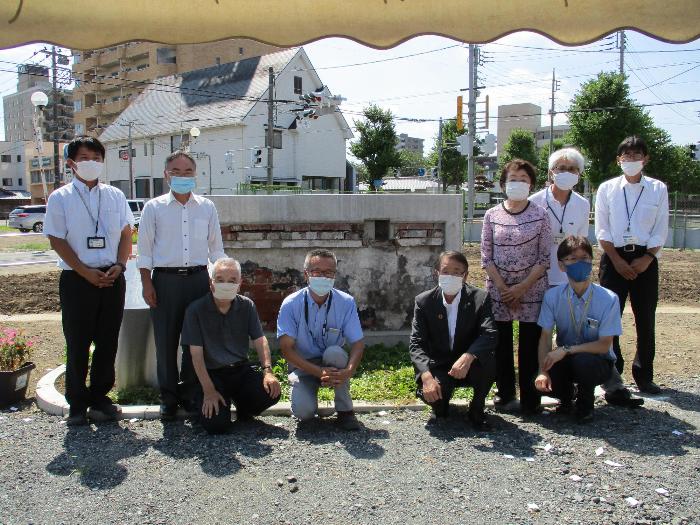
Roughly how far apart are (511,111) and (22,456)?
97113 millimetres

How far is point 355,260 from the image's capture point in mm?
6773

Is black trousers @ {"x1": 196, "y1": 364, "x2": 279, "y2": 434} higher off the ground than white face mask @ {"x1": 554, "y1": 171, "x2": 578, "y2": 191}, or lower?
lower

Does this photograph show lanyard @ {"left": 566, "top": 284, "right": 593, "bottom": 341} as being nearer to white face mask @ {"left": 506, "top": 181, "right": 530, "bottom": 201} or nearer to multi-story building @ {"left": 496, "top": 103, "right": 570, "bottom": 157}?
white face mask @ {"left": 506, "top": 181, "right": 530, "bottom": 201}

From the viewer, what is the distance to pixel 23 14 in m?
2.38

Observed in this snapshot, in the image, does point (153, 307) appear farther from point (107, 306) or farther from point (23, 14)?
point (23, 14)

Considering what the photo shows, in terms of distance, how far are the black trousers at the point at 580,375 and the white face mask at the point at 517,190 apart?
4.07 ft

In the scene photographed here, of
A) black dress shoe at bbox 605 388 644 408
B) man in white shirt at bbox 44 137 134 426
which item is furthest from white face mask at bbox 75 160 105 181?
black dress shoe at bbox 605 388 644 408

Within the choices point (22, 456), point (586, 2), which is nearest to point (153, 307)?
point (22, 456)

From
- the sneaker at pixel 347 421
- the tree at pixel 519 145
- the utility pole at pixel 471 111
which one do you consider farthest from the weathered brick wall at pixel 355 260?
the tree at pixel 519 145

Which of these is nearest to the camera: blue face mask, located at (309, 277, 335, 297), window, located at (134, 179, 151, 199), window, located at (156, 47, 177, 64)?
blue face mask, located at (309, 277, 335, 297)

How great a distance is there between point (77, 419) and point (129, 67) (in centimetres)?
6140

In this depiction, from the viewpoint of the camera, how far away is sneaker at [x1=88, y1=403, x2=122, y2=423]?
4523 millimetres

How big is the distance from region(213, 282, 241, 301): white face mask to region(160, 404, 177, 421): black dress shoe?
0.92 metres

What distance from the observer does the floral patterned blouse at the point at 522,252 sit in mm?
4660
